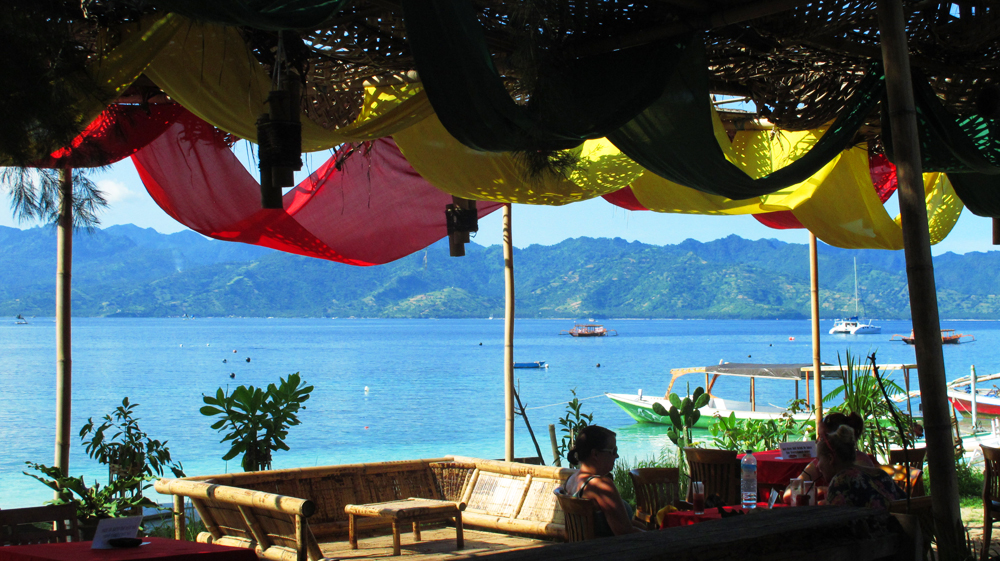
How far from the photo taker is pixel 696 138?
321 centimetres

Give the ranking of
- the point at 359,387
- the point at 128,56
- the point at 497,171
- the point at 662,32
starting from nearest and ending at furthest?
1. the point at 128,56
2. the point at 662,32
3. the point at 497,171
4. the point at 359,387

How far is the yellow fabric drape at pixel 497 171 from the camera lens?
374cm

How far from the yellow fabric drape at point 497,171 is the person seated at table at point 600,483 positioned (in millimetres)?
1179

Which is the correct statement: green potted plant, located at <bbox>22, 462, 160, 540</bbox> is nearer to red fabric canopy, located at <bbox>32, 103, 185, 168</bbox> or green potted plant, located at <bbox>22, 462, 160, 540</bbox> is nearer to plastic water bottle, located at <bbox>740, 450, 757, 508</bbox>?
red fabric canopy, located at <bbox>32, 103, 185, 168</bbox>

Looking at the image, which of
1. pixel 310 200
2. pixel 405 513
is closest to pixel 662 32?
pixel 310 200

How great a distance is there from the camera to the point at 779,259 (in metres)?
152

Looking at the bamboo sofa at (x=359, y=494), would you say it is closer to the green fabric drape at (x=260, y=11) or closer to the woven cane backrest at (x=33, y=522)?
the woven cane backrest at (x=33, y=522)

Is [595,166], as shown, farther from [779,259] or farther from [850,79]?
[779,259]

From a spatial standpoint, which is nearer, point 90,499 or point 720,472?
point 90,499


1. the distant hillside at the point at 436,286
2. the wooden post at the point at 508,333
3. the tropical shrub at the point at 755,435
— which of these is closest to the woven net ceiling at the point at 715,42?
the wooden post at the point at 508,333

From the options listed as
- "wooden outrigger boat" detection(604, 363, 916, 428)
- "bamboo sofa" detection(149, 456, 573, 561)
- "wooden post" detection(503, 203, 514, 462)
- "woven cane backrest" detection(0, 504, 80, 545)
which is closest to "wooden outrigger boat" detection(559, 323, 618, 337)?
"wooden outrigger boat" detection(604, 363, 916, 428)

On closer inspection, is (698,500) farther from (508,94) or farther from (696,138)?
(508,94)

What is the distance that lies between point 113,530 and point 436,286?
403ft

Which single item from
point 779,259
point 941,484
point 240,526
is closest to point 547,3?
point 941,484
